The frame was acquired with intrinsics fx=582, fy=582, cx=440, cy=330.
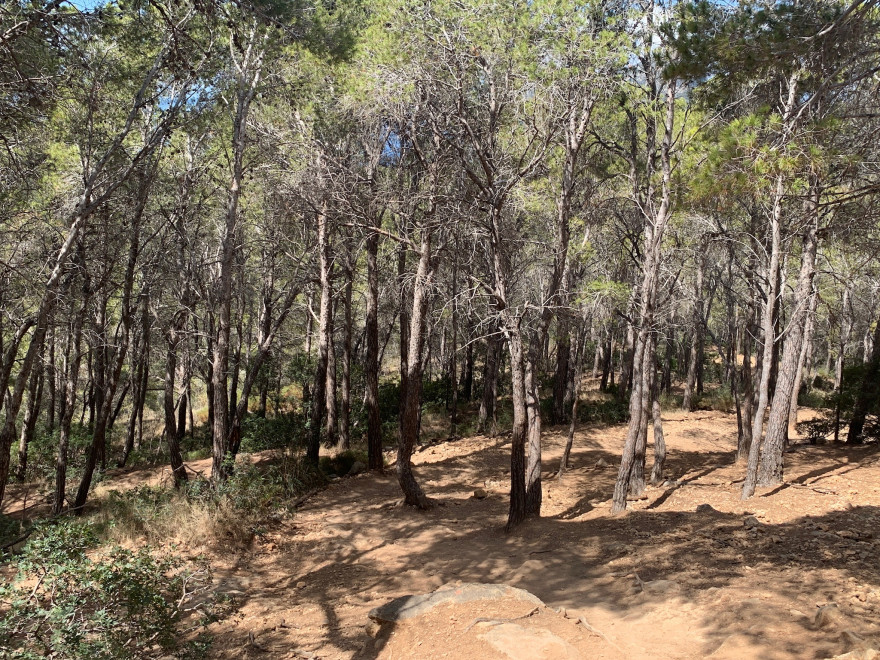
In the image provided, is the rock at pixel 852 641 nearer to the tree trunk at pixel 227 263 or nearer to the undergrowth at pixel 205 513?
the undergrowth at pixel 205 513

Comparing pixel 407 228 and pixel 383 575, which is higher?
pixel 407 228

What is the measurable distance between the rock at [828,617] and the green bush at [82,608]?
5.04 m

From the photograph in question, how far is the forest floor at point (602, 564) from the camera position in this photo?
5055 mm

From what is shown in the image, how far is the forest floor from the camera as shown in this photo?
5.05m

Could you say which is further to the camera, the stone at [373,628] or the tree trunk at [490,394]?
the tree trunk at [490,394]

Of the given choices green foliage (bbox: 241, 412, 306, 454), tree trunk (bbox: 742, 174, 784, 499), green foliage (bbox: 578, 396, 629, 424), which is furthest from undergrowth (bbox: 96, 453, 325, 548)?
green foliage (bbox: 578, 396, 629, 424)

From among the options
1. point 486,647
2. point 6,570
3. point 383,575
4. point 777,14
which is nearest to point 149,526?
point 6,570

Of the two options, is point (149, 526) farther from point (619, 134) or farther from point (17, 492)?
point (619, 134)

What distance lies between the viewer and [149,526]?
8.95 metres

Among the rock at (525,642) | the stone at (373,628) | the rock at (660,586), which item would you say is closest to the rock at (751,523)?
the rock at (660,586)

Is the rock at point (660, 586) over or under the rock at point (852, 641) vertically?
under

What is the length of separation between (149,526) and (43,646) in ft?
17.6

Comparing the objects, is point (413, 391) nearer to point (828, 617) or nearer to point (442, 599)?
point (442, 599)

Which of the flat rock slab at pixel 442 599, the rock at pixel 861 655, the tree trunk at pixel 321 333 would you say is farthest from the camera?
the tree trunk at pixel 321 333
